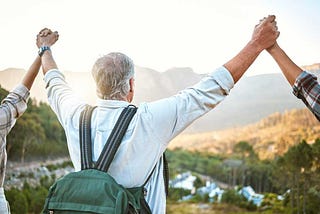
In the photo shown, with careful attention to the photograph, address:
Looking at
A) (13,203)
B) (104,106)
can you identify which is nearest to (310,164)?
(13,203)

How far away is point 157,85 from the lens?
11.9 feet

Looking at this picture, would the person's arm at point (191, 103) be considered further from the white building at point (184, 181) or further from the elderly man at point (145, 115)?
the white building at point (184, 181)

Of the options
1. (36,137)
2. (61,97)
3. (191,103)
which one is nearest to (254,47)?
(191,103)

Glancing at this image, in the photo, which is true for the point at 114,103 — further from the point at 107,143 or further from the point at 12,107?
the point at 12,107

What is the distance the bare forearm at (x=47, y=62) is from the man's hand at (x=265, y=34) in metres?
0.64

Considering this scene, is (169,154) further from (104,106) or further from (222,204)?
(104,106)

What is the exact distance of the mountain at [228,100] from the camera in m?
3.14

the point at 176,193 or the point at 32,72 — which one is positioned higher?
the point at 32,72

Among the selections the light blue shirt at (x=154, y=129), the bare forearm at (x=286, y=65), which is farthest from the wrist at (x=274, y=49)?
the light blue shirt at (x=154, y=129)

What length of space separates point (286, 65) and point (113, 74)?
48 centimetres

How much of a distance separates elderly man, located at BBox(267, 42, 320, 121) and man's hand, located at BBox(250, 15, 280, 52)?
32 millimetres

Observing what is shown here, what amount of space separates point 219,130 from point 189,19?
126 cm

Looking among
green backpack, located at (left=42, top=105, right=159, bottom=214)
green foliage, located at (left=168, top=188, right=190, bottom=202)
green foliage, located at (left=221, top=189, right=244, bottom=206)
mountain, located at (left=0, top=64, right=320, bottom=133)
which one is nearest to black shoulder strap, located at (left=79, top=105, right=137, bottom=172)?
green backpack, located at (left=42, top=105, right=159, bottom=214)

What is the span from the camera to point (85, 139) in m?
1.23
